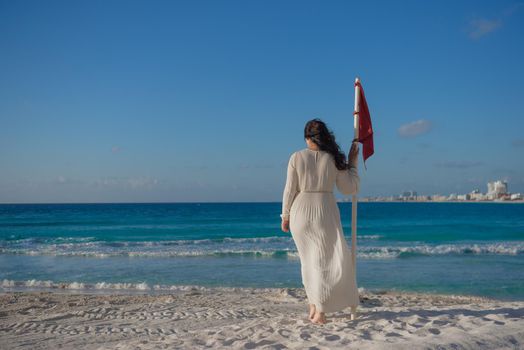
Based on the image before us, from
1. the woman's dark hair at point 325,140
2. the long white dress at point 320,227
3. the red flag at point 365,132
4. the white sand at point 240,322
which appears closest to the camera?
the white sand at point 240,322

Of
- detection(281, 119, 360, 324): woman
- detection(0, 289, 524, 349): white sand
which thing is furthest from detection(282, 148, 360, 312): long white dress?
detection(0, 289, 524, 349): white sand

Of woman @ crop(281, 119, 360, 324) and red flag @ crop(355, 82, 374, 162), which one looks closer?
woman @ crop(281, 119, 360, 324)

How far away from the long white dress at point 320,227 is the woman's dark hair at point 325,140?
2.2 inches

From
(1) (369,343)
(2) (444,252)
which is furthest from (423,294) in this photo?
(2) (444,252)

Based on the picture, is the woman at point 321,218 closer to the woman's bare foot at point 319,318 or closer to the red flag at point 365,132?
the woman's bare foot at point 319,318

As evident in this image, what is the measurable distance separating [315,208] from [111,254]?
1411 cm

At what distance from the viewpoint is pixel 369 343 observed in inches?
155

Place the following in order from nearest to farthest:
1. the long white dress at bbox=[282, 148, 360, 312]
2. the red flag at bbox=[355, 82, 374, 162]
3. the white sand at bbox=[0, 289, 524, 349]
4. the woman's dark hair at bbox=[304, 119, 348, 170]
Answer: the white sand at bbox=[0, 289, 524, 349], the long white dress at bbox=[282, 148, 360, 312], the woman's dark hair at bbox=[304, 119, 348, 170], the red flag at bbox=[355, 82, 374, 162]

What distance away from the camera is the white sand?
4125 millimetres

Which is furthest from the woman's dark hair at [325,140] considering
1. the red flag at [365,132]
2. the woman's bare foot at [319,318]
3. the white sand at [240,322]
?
the white sand at [240,322]

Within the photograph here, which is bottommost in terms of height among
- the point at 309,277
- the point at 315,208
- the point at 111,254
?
the point at 111,254

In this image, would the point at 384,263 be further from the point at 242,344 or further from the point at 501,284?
the point at 242,344

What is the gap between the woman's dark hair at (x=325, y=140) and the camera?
504cm

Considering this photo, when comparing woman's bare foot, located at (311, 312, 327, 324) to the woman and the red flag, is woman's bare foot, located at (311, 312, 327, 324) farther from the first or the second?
the red flag
